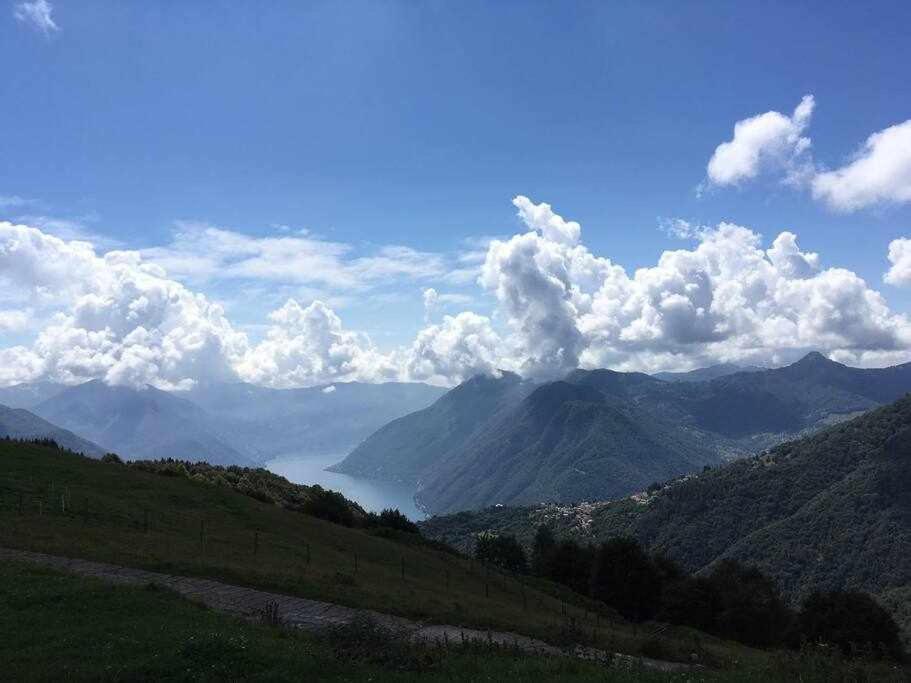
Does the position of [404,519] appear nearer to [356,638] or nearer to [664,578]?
[664,578]

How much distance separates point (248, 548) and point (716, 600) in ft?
221

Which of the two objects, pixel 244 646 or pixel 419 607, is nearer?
pixel 244 646

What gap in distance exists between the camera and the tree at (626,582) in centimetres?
7944

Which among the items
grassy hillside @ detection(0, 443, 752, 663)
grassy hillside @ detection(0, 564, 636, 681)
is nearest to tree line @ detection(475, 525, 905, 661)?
grassy hillside @ detection(0, 443, 752, 663)

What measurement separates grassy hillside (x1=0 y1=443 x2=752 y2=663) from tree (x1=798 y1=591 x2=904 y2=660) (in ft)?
103

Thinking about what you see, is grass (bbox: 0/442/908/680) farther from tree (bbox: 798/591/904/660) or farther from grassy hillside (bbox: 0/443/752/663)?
tree (bbox: 798/591/904/660)

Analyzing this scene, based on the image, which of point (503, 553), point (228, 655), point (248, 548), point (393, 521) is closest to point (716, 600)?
point (503, 553)

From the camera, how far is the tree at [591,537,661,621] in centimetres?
7944

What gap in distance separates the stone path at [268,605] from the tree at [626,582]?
6416 cm

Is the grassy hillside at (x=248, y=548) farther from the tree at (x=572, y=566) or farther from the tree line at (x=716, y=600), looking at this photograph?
the tree at (x=572, y=566)

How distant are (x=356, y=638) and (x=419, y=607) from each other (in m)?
10.1

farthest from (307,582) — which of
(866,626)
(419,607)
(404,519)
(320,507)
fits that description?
(866,626)

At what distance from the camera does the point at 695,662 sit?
67.1 ft

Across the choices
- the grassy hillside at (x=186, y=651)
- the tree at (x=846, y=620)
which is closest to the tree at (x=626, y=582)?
the tree at (x=846, y=620)
